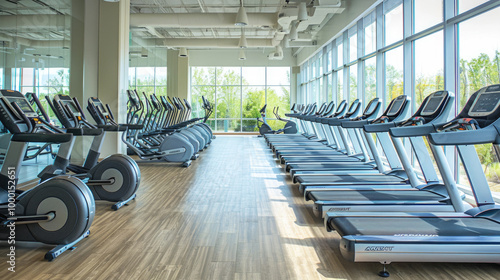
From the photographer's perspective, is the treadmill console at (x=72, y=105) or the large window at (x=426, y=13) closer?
the treadmill console at (x=72, y=105)

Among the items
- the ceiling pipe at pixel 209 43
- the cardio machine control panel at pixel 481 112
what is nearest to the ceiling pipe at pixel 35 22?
the cardio machine control panel at pixel 481 112

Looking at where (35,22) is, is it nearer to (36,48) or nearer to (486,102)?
(36,48)

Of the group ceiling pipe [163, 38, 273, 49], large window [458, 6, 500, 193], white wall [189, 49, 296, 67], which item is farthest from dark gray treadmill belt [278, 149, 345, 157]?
white wall [189, 49, 296, 67]

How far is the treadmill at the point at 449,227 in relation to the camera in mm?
2320

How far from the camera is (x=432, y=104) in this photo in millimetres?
3650

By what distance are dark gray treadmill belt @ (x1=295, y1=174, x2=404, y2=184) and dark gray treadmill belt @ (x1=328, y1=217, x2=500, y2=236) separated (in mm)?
1699

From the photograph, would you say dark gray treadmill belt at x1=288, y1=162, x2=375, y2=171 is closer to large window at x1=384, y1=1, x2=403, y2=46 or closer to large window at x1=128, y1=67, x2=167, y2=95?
large window at x1=384, y1=1, x2=403, y2=46

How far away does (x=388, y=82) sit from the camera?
23.8 ft

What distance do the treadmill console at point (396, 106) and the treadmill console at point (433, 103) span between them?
22.3 inches

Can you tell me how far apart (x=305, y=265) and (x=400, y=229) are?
641mm

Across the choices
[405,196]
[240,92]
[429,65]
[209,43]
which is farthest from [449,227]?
[240,92]

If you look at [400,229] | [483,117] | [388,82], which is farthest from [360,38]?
[400,229]

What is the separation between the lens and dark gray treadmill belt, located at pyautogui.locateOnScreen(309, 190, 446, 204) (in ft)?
11.9

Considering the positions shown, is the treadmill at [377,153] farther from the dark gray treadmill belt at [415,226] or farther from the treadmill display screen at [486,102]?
the dark gray treadmill belt at [415,226]
